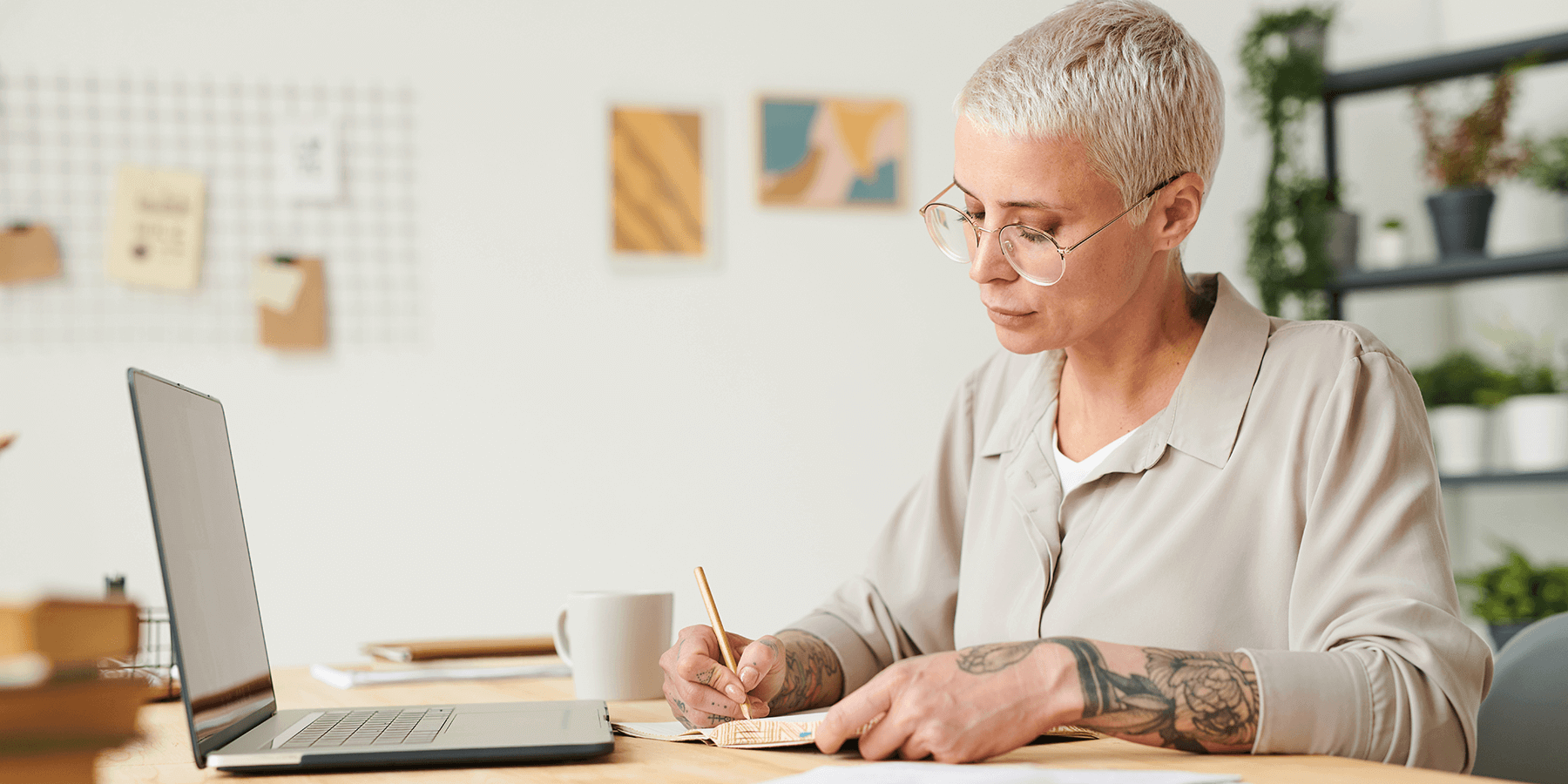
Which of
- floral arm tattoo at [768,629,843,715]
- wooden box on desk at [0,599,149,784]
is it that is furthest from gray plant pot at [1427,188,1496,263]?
wooden box on desk at [0,599,149,784]

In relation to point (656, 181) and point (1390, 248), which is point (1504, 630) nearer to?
point (1390, 248)

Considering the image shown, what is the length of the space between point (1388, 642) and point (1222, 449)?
9.1 inches

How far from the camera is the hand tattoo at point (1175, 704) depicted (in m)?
0.72

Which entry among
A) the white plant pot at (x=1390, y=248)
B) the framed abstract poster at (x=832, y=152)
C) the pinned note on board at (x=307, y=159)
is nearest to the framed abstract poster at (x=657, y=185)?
the framed abstract poster at (x=832, y=152)

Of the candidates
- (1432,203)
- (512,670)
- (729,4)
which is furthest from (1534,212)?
(512,670)

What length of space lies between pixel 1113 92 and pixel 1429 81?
207 cm

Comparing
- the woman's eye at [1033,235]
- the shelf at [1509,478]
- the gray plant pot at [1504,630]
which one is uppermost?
the woman's eye at [1033,235]

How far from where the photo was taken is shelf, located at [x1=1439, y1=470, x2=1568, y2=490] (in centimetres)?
246

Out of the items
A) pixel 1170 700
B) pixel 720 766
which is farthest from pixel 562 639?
pixel 1170 700

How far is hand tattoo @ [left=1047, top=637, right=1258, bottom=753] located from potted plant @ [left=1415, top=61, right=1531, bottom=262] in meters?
2.22

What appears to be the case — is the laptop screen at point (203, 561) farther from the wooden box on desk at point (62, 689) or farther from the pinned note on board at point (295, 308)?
the pinned note on board at point (295, 308)

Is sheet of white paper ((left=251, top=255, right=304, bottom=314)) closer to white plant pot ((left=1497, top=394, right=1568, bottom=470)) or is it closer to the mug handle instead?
the mug handle

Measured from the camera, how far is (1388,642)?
2.57 feet

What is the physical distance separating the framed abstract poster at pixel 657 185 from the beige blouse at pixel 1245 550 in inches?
56.4
